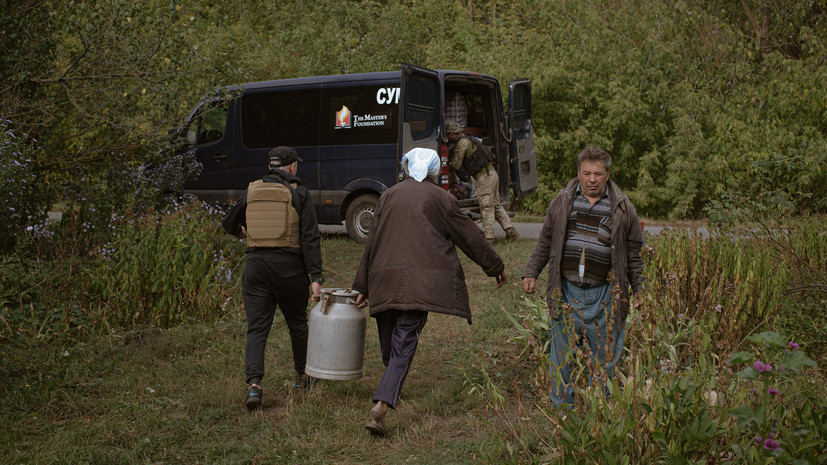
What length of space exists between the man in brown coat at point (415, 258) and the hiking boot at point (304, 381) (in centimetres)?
92

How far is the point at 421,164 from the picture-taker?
487 centimetres

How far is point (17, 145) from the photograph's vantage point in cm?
639

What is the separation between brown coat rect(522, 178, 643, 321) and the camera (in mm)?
4441

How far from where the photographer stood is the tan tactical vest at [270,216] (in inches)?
205

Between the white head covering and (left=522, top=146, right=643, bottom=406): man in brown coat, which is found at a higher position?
the white head covering

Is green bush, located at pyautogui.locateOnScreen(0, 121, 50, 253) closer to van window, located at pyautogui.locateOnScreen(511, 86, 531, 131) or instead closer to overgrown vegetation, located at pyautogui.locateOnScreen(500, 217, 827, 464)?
overgrown vegetation, located at pyautogui.locateOnScreen(500, 217, 827, 464)

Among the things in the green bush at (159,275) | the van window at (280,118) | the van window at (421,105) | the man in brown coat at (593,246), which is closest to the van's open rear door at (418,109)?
the van window at (421,105)

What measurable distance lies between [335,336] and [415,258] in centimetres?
82

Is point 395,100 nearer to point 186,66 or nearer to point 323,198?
point 323,198

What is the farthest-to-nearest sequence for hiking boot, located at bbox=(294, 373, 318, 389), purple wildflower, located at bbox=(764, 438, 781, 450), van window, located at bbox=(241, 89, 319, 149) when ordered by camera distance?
1. van window, located at bbox=(241, 89, 319, 149)
2. hiking boot, located at bbox=(294, 373, 318, 389)
3. purple wildflower, located at bbox=(764, 438, 781, 450)

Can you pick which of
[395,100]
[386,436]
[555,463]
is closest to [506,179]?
[395,100]

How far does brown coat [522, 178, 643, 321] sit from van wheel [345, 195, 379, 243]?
679 centimetres

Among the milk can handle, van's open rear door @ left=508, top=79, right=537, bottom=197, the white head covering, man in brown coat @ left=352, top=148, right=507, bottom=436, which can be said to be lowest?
the milk can handle

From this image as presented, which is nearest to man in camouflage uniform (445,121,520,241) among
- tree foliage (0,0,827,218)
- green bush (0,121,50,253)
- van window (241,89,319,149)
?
van window (241,89,319,149)
